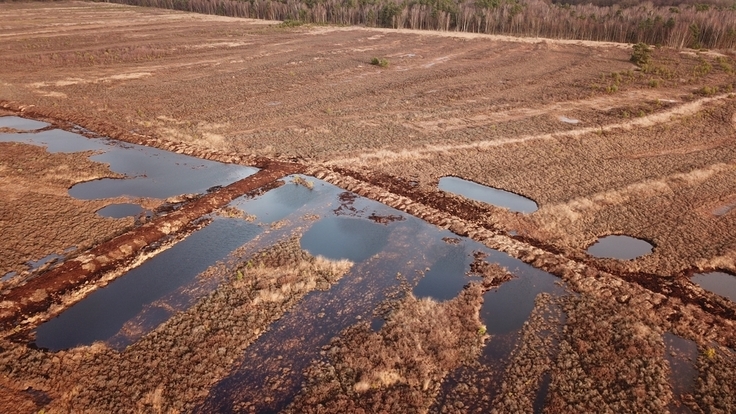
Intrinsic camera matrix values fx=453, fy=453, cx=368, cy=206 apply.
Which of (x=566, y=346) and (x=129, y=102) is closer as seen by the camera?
(x=566, y=346)

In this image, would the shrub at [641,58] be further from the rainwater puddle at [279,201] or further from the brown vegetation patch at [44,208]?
the brown vegetation patch at [44,208]

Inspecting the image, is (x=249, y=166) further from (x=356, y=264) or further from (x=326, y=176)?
(x=356, y=264)

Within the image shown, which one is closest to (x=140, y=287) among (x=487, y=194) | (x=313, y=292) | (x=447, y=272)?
(x=313, y=292)

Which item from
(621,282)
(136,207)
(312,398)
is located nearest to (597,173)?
(621,282)

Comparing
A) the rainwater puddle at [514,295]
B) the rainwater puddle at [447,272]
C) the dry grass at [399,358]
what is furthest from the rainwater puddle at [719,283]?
the dry grass at [399,358]

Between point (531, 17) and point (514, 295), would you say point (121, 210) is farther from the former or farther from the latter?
point (531, 17)

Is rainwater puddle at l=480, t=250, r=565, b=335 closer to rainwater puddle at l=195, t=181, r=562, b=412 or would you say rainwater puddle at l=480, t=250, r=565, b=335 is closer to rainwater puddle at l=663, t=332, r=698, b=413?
rainwater puddle at l=195, t=181, r=562, b=412
